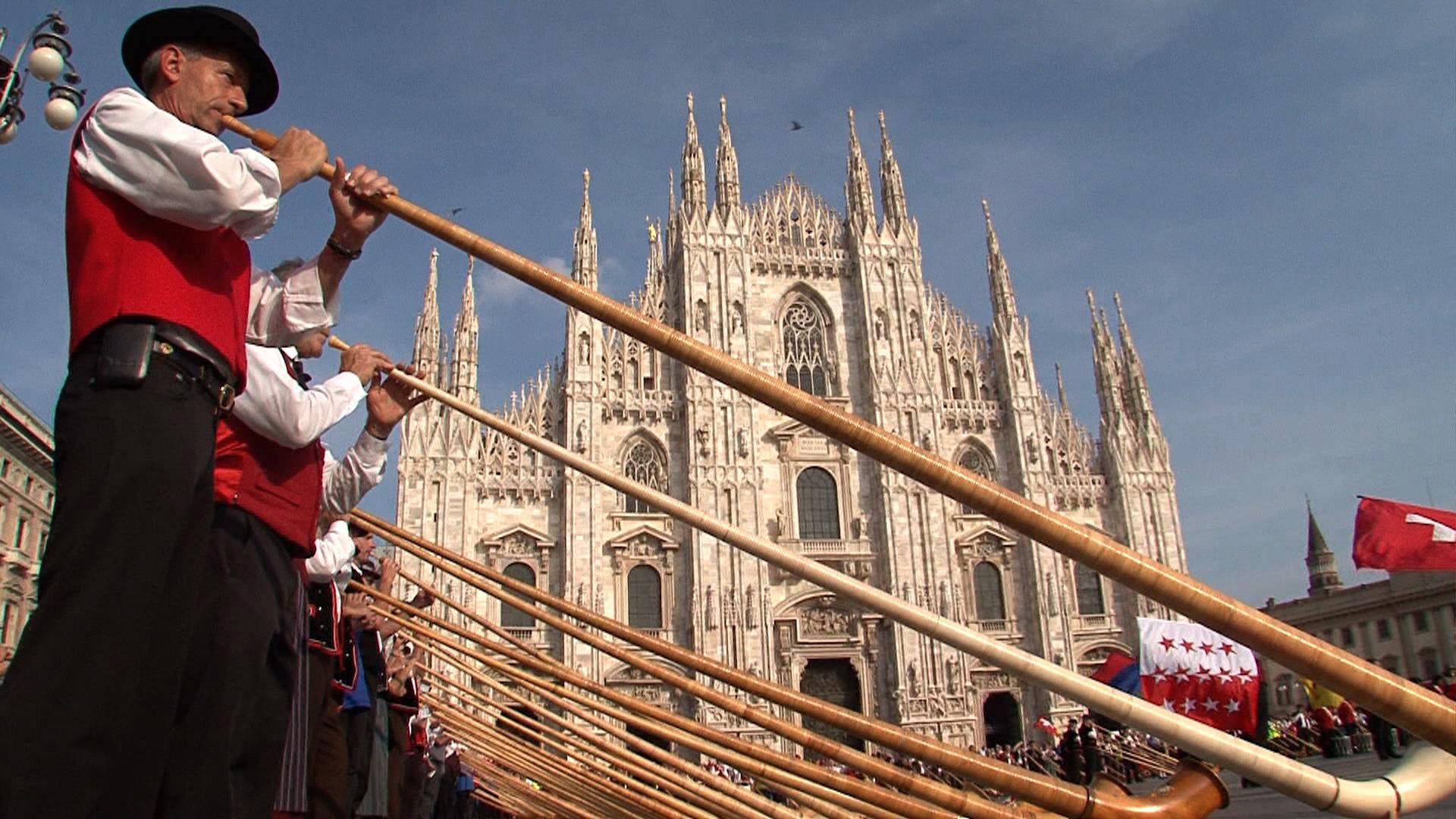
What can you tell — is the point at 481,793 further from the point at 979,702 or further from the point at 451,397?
the point at 979,702

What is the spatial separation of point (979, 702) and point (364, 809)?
20762 millimetres

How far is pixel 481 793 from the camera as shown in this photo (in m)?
13.8

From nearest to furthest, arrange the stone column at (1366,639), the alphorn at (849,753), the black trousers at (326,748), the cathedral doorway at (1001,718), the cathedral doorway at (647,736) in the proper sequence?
the alphorn at (849,753), the black trousers at (326,748), the cathedral doorway at (647,736), the cathedral doorway at (1001,718), the stone column at (1366,639)

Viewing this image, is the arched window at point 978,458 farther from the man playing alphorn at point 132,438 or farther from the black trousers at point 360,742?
the man playing alphorn at point 132,438

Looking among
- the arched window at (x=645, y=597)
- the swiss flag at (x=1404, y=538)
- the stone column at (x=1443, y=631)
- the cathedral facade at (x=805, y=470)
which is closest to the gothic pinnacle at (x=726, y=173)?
the cathedral facade at (x=805, y=470)

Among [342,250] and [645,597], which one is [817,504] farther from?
[342,250]

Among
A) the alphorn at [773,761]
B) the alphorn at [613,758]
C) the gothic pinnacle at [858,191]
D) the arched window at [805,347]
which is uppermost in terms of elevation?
the gothic pinnacle at [858,191]

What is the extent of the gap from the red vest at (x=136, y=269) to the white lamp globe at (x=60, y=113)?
5.35 meters

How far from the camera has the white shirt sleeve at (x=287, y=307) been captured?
99.0 inches

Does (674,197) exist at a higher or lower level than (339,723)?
higher

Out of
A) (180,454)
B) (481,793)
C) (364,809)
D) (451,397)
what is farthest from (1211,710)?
(180,454)

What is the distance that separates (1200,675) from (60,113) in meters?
13.7

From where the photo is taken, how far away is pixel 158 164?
1.73 metres

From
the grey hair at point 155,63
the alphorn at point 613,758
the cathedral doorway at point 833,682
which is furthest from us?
the cathedral doorway at point 833,682
